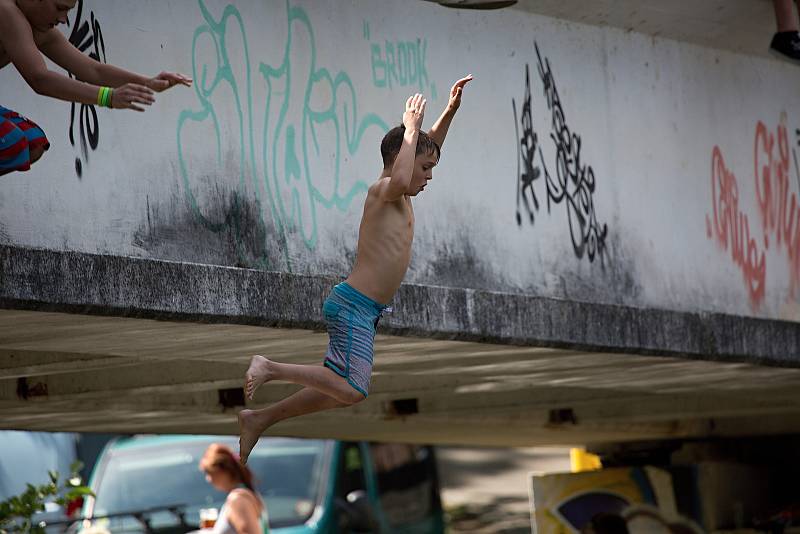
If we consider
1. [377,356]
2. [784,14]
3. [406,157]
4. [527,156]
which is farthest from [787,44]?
[406,157]

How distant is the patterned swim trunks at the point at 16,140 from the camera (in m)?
5.36

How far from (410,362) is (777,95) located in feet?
11.0

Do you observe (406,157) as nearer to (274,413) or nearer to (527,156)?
(274,413)

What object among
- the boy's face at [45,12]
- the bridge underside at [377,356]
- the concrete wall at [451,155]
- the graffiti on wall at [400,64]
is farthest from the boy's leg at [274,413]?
the graffiti on wall at [400,64]

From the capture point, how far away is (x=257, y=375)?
18.3 feet

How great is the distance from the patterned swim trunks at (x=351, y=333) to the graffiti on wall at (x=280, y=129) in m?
1.14

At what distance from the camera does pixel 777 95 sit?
1011 cm

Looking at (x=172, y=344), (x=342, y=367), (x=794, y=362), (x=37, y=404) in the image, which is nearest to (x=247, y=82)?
(x=172, y=344)

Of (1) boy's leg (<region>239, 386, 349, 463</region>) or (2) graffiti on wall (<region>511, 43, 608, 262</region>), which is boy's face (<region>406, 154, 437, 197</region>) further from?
(2) graffiti on wall (<region>511, 43, 608, 262</region>)

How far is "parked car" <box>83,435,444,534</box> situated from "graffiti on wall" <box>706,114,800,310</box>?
5873 mm

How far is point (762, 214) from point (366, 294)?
470 cm

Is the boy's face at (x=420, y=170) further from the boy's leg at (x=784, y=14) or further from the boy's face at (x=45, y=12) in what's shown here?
the boy's leg at (x=784, y=14)

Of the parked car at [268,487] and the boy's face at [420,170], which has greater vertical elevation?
the boy's face at [420,170]

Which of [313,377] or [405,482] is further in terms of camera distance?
[405,482]
